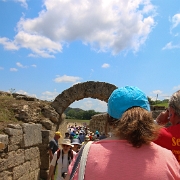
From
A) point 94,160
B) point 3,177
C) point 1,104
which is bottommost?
point 3,177

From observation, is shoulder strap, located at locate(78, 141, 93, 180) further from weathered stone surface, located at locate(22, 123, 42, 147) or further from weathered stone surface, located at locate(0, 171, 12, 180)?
weathered stone surface, located at locate(22, 123, 42, 147)

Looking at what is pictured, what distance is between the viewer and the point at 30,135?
6512 millimetres

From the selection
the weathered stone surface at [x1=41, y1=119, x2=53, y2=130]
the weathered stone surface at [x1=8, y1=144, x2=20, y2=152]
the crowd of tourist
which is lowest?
the weathered stone surface at [x1=8, y1=144, x2=20, y2=152]

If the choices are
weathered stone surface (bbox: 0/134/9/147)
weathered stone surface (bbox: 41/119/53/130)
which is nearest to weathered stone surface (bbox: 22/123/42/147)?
weathered stone surface (bbox: 0/134/9/147)

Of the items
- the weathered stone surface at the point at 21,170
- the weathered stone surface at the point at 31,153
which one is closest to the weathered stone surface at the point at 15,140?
the weathered stone surface at the point at 31,153

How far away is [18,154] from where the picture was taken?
5918 mm

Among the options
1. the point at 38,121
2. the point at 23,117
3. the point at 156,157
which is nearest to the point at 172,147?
the point at 156,157

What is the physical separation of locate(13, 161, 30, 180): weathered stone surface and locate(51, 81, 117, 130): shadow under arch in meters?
3.87

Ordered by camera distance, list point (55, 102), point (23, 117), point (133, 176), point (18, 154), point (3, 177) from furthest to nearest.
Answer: point (55, 102)
point (23, 117)
point (18, 154)
point (3, 177)
point (133, 176)

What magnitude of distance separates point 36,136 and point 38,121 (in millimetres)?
2513

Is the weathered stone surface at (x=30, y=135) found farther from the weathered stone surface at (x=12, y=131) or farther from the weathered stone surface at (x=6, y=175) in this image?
the weathered stone surface at (x=6, y=175)

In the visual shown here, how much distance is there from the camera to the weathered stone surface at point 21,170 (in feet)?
18.9

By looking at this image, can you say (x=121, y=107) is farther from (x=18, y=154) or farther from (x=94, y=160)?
(x=18, y=154)

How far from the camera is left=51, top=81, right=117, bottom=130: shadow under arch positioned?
10.2 metres
